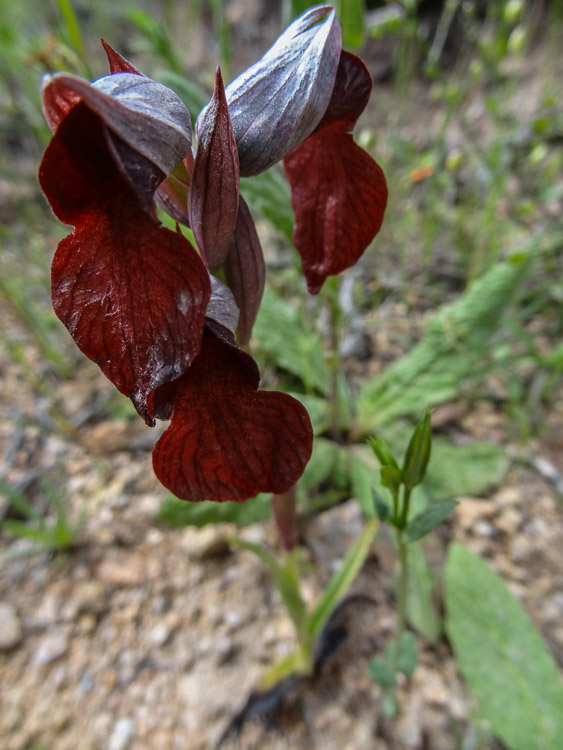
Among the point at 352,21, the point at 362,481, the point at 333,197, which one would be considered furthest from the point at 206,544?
the point at 352,21

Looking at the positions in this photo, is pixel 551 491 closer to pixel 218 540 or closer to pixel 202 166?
pixel 218 540

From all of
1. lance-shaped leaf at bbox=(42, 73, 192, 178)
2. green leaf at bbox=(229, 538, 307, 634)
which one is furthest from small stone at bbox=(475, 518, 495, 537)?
lance-shaped leaf at bbox=(42, 73, 192, 178)

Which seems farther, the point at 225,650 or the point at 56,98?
the point at 225,650

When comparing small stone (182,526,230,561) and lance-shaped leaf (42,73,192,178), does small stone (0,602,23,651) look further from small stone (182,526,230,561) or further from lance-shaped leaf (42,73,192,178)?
lance-shaped leaf (42,73,192,178)

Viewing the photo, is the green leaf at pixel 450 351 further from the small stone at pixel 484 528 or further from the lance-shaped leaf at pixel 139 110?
the lance-shaped leaf at pixel 139 110

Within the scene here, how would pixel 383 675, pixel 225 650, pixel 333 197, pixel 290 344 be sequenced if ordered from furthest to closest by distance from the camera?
pixel 290 344 < pixel 225 650 < pixel 383 675 < pixel 333 197

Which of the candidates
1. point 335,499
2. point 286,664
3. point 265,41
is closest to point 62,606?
point 286,664

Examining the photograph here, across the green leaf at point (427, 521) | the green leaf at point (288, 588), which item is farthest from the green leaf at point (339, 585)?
the green leaf at point (427, 521)

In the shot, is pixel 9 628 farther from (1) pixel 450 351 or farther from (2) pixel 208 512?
(1) pixel 450 351
